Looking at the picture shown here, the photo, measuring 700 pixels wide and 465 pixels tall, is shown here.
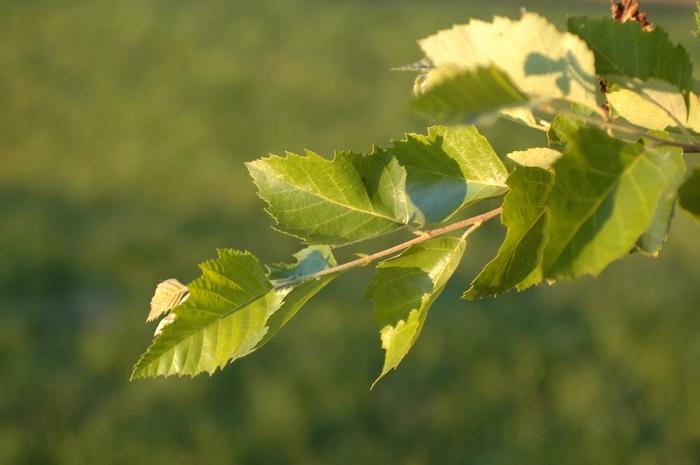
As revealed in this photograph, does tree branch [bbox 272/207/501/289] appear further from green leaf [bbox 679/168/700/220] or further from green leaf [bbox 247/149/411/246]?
green leaf [bbox 679/168/700/220]

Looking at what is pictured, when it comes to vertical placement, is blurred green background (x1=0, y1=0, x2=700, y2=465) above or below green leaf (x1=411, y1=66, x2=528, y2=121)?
below

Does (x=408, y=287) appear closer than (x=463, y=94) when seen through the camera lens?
No

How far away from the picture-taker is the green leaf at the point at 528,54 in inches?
19.2

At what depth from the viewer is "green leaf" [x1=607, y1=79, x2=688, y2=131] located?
55 centimetres

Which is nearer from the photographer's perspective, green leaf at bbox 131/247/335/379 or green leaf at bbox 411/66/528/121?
green leaf at bbox 411/66/528/121

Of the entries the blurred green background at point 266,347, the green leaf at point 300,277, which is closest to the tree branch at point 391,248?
the green leaf at point 300,277

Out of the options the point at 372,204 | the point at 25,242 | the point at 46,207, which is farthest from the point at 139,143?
the point at 372,204

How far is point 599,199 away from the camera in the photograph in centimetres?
48

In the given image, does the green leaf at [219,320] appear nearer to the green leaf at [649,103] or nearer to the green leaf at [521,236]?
the green leaf at [521,236]

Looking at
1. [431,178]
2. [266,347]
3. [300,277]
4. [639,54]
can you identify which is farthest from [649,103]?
[266,347]

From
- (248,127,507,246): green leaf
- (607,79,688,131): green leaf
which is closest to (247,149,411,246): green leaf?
(248,127,507,246): green leaf

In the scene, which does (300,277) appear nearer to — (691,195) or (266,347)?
(691,195)

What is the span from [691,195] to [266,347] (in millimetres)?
4401

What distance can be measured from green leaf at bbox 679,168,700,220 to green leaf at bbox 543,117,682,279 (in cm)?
2
